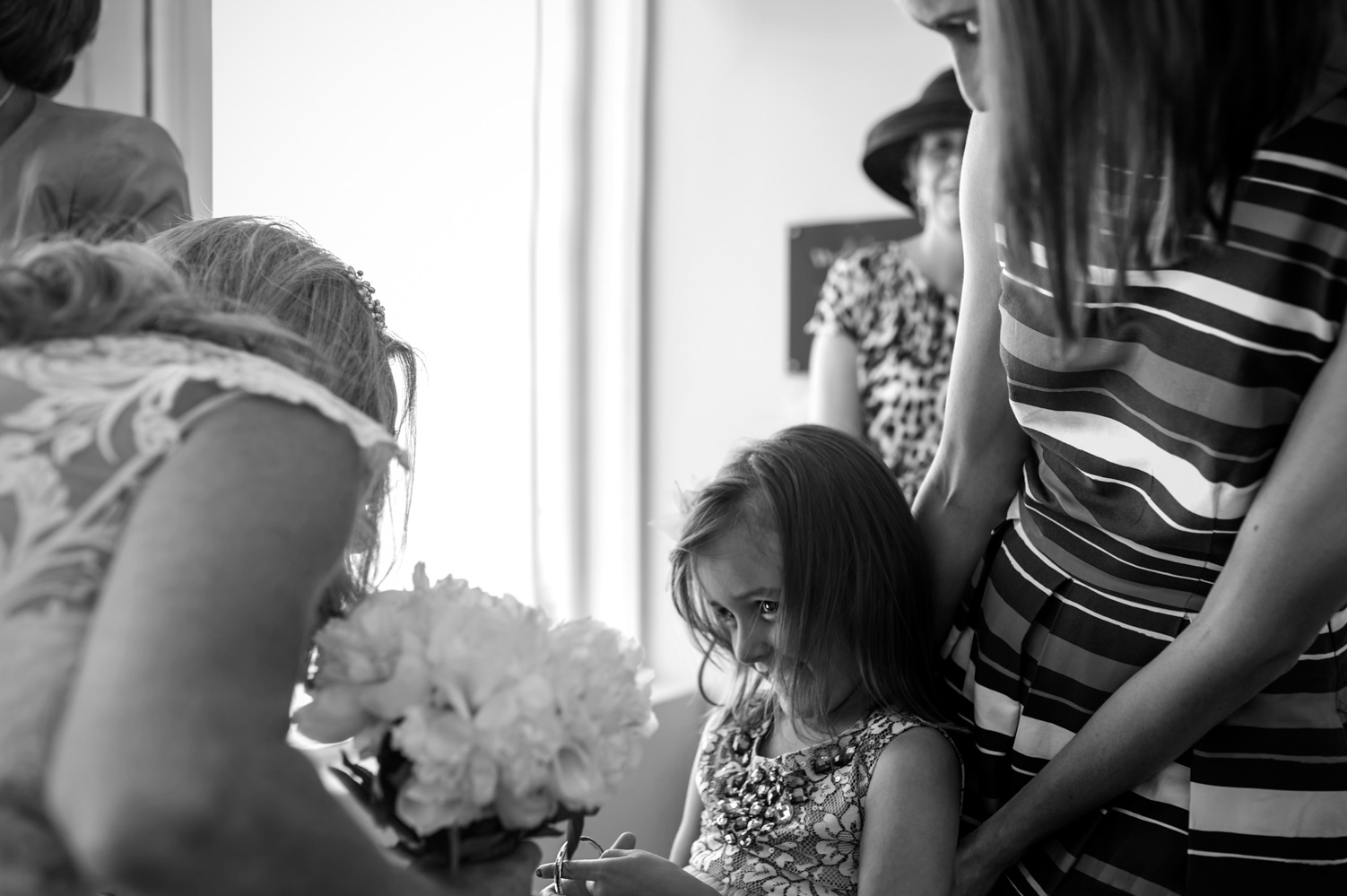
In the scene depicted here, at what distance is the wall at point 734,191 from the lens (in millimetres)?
3572

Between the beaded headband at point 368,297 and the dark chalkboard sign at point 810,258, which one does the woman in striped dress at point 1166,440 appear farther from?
the dark chalkboard sign at point 810,258

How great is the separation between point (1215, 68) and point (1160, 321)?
0.25m

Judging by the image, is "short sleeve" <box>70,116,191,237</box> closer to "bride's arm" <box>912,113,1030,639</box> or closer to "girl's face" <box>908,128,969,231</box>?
"bride's arm" <box>912,113,1030,639</box>

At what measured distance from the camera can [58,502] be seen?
0.68 meters

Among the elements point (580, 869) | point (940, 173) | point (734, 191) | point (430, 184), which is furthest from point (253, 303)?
point (734, 191)

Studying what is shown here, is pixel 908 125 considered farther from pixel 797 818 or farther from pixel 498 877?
Result: pixel 498 877

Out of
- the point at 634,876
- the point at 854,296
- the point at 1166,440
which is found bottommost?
the point at 634,876

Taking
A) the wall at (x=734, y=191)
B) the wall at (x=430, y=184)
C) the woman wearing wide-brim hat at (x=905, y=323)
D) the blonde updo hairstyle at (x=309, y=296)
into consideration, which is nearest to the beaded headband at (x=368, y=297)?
the blonde updo hairstyle at (x=309, y=296)

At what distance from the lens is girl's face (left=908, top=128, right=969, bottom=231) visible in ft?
8.98

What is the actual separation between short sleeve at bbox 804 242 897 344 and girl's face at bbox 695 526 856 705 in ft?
4.55

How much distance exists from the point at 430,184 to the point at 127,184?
5.29ft

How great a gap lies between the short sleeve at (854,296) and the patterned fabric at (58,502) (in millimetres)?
2116

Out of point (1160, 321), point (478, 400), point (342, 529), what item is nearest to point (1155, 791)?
point (1160, 321)

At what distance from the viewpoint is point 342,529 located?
73 cm
